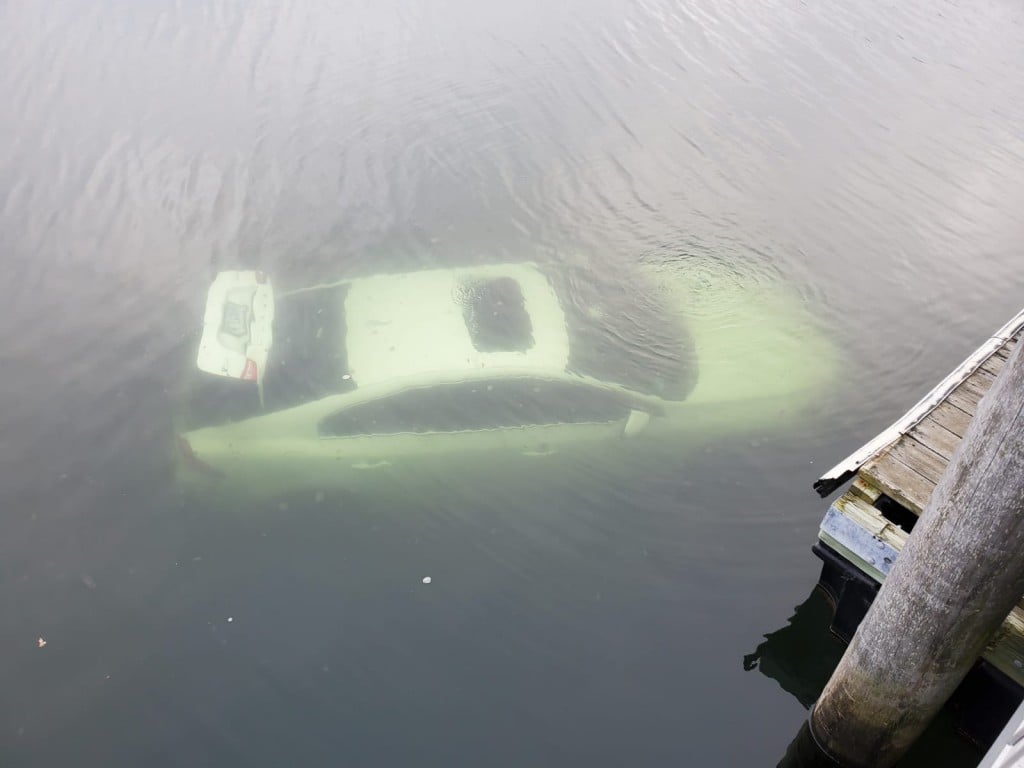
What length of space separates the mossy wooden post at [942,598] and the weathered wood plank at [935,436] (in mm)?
1492

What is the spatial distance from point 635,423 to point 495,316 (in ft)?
5.10

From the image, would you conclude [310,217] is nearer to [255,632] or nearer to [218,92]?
[218,92]

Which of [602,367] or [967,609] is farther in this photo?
[602,367]

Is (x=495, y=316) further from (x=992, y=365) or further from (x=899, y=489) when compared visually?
(x=992, y=365)

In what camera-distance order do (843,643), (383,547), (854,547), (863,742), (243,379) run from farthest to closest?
(243,379), (383,547), (843,643), (854,547), (863,742)

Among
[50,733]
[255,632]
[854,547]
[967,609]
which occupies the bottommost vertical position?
[50,733]

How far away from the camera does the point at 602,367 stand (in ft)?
25.2

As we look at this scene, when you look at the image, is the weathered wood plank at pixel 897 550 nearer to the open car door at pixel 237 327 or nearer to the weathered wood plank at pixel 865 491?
the weathered wood plank at pixel 865 491

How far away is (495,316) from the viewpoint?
7.52 meters

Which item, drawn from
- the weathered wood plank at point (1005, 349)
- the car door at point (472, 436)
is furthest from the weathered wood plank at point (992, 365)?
the car door at point (472, 436)

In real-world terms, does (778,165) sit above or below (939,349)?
above

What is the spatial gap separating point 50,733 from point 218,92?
8.85 metres

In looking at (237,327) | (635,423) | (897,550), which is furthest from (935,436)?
(237,327)

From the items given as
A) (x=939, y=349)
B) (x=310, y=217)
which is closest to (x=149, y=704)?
(x=310, y=217)
